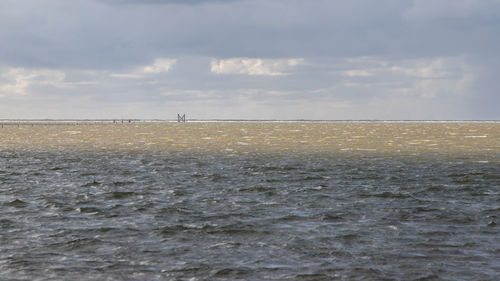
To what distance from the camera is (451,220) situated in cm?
2052

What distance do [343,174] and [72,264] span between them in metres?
23.9

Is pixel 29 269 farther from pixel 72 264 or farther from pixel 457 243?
pixel 457 243

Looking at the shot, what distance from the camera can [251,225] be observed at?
65.0ft

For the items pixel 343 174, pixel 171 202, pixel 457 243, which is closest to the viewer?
pixel 457 243

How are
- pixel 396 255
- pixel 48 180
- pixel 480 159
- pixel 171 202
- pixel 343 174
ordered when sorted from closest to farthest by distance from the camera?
pixel 396 255 < pixel 171 202 < pixel 48 180 < pixel 343 174 < pixel 480 159

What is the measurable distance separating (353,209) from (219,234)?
22.7 ft

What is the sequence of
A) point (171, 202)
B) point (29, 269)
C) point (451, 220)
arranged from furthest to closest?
point (171, 202)
point (451, 220)
point (29, 269)

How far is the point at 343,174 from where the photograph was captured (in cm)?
A: 3616

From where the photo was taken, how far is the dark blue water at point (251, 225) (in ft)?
47.5

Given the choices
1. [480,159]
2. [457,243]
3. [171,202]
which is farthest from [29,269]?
[480,159]

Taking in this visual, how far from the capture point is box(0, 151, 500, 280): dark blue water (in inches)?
571

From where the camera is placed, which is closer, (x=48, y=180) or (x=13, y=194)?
(x=13, y=194)

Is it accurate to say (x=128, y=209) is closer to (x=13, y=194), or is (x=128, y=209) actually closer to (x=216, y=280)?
(x=13, y=194)

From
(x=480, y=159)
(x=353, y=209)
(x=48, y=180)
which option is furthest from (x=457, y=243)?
(x=480, y=159)
